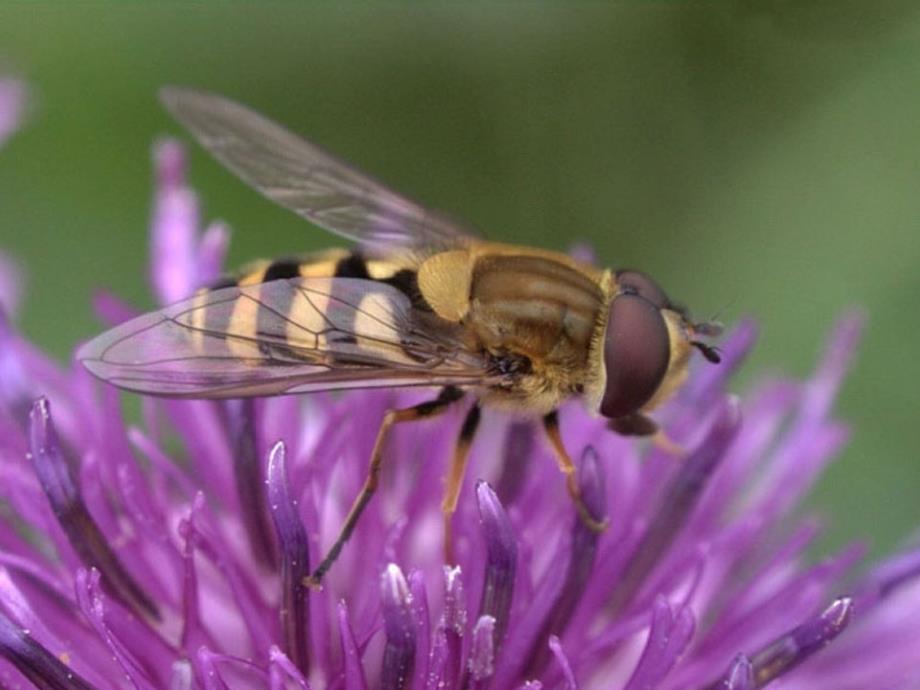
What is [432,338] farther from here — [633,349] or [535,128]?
[535,128]

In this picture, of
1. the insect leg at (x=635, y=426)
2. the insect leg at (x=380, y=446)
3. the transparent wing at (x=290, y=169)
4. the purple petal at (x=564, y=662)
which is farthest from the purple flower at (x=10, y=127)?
the purple petal at (x=564, y=662)

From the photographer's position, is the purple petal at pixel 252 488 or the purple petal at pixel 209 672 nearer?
the purple petal at pixel 209 672

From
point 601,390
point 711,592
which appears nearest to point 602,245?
point 711,592

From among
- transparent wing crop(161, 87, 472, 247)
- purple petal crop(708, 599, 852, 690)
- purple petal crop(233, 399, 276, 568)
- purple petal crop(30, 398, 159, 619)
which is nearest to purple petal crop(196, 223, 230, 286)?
transparent wing crop(161, 87, 472, 247)

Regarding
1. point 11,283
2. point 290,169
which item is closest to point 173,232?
point 290,169

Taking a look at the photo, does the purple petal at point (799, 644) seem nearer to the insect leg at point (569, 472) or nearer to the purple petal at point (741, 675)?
the purple petal at point (741, 675)

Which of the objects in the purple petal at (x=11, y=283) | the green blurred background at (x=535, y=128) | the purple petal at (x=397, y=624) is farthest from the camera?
the green blurred background at (x=535, y=128)
